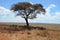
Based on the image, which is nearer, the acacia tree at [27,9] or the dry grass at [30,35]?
the dry grass at [30,35]

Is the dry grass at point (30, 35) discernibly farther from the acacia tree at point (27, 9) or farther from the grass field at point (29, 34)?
the acacia tree at point (27, 9)

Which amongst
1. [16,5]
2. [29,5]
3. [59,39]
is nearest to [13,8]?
[16,5]

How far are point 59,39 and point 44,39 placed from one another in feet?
7.28

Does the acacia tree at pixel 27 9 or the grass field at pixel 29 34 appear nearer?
the grass field at pixel 29 34

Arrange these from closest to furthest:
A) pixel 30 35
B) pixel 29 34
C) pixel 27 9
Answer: pixel 30 35
pixel 29 34
pixel 27 9

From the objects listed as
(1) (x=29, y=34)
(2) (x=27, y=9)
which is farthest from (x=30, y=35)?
(2) (x=27, y=9)

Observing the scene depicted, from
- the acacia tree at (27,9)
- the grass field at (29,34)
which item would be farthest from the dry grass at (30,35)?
the acacia tree at (27,9)

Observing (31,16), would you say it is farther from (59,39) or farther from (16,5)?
(59,39)

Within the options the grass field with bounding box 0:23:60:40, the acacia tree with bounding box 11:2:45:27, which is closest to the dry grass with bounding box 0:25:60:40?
the grass field with bounding box 0:23:60:40

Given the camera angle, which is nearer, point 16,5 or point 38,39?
point 38,39

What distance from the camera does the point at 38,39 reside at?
22.5 meters

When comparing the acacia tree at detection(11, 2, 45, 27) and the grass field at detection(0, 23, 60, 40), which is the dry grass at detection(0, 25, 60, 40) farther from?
the acacia tree at detection(11, 2, 45, 27)

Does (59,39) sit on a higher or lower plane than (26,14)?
lower

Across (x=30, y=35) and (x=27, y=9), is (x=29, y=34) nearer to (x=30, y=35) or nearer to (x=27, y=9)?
(x=30, y=35)
